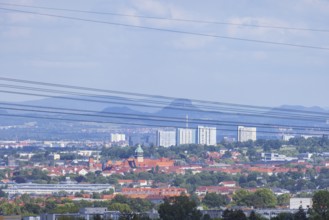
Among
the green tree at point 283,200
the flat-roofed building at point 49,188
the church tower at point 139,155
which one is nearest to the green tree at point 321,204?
the green tree at point 283,200

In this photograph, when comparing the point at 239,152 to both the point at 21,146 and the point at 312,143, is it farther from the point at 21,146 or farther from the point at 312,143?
the point at 21,146

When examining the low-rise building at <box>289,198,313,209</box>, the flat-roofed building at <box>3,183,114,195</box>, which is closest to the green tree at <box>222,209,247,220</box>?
the low-rise building at <box>289,198,313,209</box>

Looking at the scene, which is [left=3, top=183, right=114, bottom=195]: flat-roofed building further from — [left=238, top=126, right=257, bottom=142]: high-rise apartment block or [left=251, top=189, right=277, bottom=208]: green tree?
[left=238, top=126, right=257, bottom=142]: high-rise apartment block

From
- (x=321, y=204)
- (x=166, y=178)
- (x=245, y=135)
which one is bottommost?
(x=321, y=204)

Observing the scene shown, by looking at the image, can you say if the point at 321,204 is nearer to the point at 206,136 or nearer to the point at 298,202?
the point at 298,202

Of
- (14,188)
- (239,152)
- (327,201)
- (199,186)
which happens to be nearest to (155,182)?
(199,186)

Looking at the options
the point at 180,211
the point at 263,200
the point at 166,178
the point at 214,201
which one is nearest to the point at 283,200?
the point at 214,201

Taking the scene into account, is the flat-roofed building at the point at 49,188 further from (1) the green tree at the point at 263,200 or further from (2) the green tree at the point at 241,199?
(1) the green tree at the point at 263,200

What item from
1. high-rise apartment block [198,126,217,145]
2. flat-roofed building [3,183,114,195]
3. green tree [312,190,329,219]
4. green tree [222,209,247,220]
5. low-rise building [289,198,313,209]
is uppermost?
high-rise apartment block [198,126,217,145]
